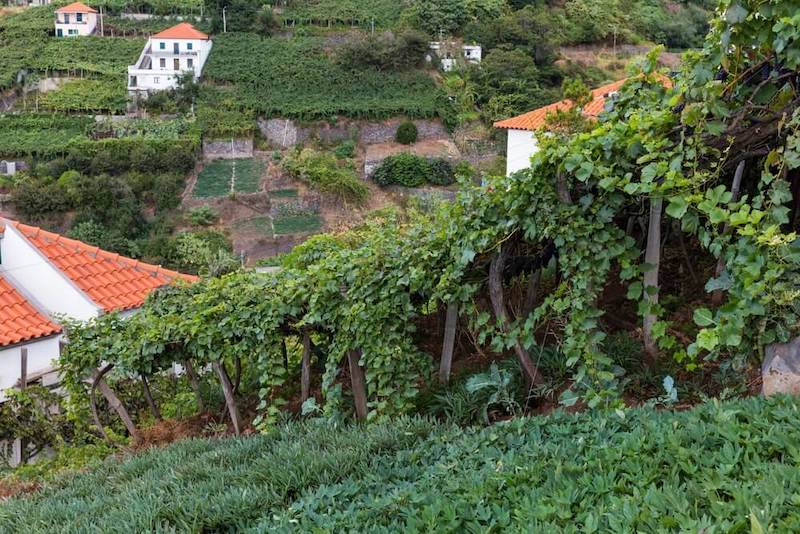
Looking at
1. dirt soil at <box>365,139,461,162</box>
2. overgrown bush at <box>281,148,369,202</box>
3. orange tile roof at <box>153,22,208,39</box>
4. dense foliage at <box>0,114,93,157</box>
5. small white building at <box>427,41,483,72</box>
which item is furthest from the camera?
small white building at <box>427,41,483,72</box>

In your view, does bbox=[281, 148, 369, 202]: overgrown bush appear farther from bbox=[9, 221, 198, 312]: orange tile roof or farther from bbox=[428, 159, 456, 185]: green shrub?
bbox=[9, 221, 198, 312]: orange tile roof

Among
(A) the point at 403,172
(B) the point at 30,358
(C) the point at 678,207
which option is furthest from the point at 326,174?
(C) the point at 678,207

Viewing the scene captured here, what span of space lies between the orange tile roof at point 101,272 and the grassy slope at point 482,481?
6.26m

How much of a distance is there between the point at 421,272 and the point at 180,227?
86.8 feet

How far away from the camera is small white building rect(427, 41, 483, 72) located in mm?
42406

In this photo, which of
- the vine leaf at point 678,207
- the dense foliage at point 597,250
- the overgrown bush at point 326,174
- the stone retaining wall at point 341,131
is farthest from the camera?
the stone retaining wall at point 341,131

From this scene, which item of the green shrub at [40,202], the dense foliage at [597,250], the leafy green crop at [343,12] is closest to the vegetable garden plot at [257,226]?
the green shrub at [40,202]

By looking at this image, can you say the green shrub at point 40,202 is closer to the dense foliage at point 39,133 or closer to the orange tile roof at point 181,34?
the dense foliage at point 39,133

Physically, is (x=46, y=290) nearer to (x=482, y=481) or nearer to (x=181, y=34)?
(x=482, y=481)

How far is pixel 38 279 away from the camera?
9555mm

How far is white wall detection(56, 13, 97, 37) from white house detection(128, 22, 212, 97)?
8011 mm

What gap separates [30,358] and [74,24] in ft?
152

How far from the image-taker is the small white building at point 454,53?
139 ft

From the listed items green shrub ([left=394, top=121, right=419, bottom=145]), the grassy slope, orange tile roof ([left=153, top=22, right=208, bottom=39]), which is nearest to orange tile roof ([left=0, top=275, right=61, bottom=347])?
the grassy slope
